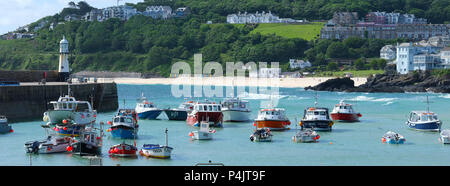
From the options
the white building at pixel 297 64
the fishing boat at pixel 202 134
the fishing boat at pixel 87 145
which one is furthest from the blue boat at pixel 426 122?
the white building at pixel 297 64

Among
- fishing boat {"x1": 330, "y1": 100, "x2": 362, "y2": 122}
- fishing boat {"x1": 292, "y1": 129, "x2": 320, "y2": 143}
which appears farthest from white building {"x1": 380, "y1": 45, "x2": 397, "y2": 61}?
fishing boat {"x1": 292, "y1": 129, "x2": 320, "y2": 143}

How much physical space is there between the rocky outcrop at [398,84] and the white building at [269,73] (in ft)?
96.0

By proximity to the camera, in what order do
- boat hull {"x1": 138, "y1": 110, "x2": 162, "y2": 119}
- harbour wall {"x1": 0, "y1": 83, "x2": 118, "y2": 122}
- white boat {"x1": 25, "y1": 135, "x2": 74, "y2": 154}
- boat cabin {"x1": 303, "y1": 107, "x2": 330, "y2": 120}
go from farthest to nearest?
1. boat hull {"x1": 138, "y1": 110, "x2": 162, "y2": 119}
2. harbour wall {"x1": 0, "y1": 83, "x2": 118, "y2": 122}
3. boat cabin {"x1": 303, "y1": 107, "x2": 330, "y2": 120}
4. white boat {"x1": 25, "y1": 135, "x2": 74, "y2": 154}

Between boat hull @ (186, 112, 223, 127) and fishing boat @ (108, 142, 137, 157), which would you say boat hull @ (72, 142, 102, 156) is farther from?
boat hull @ (186, 112, 223, 127)

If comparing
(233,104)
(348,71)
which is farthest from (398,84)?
(233,104)

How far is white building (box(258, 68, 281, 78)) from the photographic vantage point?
162 m

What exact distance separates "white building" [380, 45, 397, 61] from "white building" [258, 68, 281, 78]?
33801 mm

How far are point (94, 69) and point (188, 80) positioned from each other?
161ft

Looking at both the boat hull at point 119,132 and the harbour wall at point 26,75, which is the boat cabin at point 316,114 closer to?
the boat hull at point 119,132

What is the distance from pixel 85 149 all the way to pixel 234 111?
24243 mm

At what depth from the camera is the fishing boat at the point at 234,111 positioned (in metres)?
55.2

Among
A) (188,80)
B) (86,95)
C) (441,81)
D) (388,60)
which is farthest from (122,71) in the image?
(86,95)

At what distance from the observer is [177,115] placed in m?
57.8

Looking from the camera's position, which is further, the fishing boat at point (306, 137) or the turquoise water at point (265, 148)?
the fishing boat at point (306, 137)
